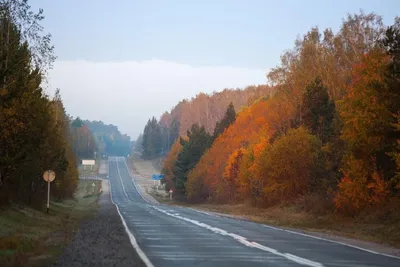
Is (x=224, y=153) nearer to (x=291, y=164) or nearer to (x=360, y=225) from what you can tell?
(x=291, y=164)

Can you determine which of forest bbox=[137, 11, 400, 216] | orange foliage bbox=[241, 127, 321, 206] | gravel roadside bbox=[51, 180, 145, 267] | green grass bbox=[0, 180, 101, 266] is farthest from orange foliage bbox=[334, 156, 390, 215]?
orange foliage bbox=[241, 127, 321, 206]

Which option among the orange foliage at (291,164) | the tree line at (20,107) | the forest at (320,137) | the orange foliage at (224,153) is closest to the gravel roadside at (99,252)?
the tree line at (20,107)

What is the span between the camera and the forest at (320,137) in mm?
32625

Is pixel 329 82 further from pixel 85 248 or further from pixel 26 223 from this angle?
pixel 85 248

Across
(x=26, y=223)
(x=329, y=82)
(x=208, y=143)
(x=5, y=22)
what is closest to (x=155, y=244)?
(x=26, y=223)

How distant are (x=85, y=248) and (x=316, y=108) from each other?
40140 millimetres

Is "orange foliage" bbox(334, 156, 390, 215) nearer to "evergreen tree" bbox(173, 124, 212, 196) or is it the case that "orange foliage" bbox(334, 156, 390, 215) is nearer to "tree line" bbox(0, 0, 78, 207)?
"tree line" bbox(0, 0, 78, 207)

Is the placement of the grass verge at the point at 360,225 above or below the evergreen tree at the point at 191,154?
below

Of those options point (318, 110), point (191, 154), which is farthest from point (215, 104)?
point (318, 110)

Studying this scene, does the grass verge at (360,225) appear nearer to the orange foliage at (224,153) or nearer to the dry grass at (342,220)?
the dry grass at (342,220)

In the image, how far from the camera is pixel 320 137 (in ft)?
181

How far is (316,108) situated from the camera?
55.4m

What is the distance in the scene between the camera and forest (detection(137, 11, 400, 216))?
107 feet

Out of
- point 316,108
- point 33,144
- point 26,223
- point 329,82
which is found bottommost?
point 26,223
